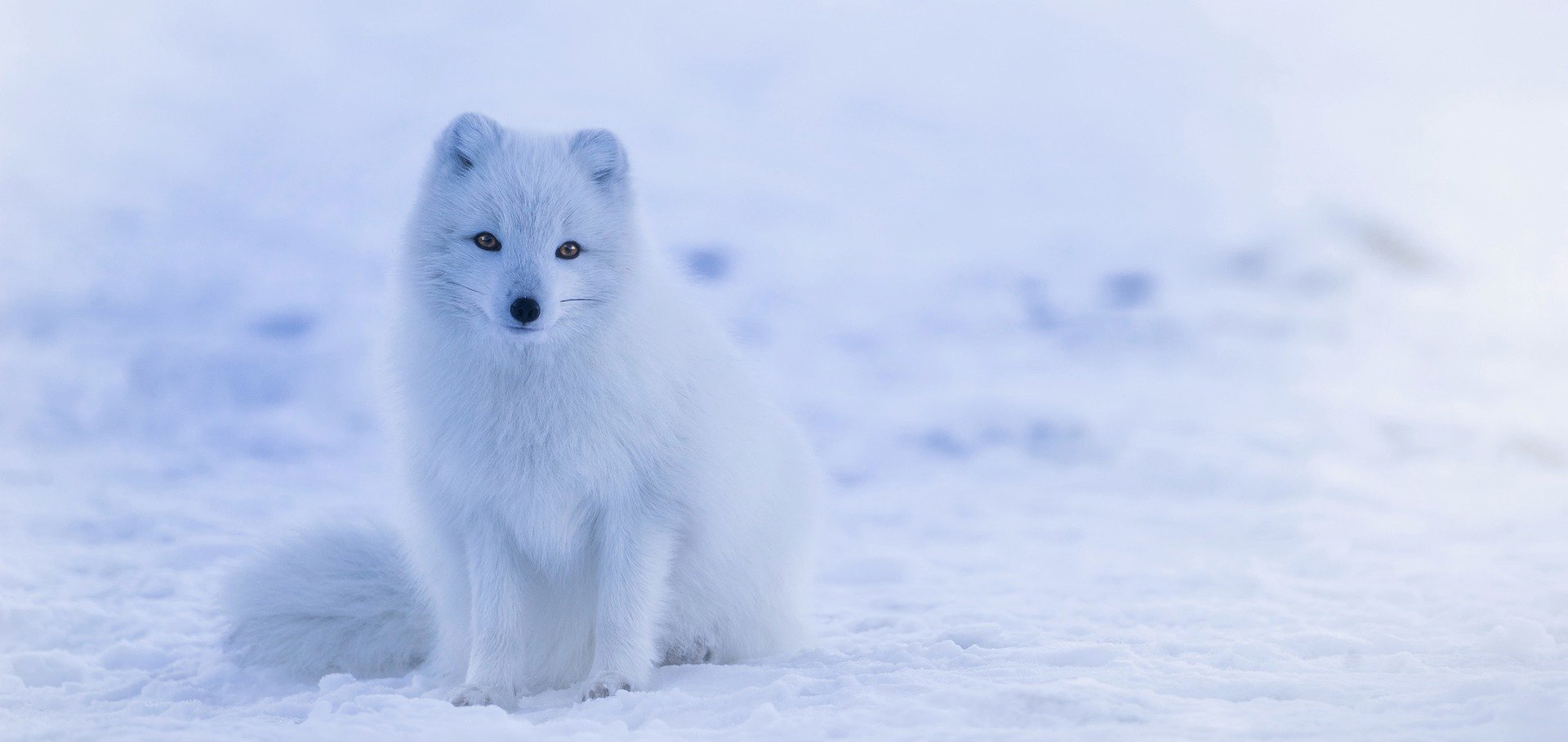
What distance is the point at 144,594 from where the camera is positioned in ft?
13.0

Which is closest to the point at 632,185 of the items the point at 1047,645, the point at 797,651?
the point at 797,651

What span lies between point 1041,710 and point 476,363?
1.42 m

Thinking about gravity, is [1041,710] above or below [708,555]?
below

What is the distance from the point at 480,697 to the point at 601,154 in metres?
1.24

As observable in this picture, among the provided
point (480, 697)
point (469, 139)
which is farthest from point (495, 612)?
point (469, 139)

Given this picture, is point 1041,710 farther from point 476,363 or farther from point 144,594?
point 144,594

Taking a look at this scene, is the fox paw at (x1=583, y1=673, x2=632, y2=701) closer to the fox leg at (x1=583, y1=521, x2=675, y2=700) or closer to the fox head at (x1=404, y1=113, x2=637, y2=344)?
the fox leg at (x1=583, y1=521, x2=675, y2=700)

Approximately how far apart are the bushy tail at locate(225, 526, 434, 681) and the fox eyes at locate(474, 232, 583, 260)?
3.52 ft

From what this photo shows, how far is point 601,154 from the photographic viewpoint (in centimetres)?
279

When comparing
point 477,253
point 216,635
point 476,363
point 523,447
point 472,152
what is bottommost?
point 216,635

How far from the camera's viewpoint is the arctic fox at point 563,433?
2.66 meters

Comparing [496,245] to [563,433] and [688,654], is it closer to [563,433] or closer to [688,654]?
[563,433]

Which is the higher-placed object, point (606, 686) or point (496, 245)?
point (496, 245)

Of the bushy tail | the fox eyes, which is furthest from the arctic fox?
the bushy tail
